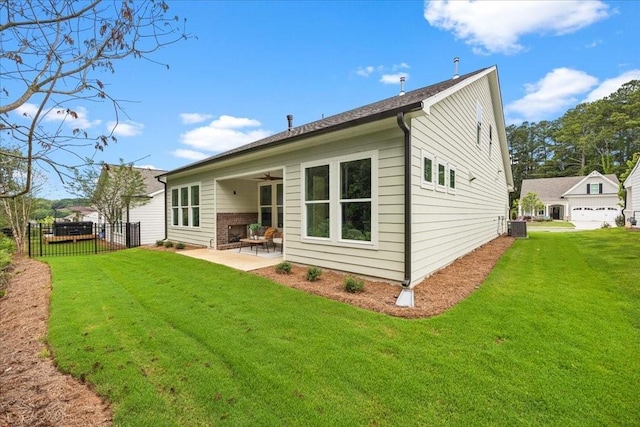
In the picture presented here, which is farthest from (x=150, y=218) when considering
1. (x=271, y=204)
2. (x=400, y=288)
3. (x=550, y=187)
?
(x=550, y=187)

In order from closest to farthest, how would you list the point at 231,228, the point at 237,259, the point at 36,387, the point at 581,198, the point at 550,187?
the point at 36,387
the point at 237,259
the point at 231,228
the point at 581,198
the point at 550,187

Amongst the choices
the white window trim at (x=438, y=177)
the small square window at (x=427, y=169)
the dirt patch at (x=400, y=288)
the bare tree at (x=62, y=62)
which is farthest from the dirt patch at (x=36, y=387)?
the white window trim at (x=438, y=177)

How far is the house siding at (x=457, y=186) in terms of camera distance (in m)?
5.57

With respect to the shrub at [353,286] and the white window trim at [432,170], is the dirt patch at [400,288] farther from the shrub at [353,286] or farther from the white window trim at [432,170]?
the white window trim at [432,170]

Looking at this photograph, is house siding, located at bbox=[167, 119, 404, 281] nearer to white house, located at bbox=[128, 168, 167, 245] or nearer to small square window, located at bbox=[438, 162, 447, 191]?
small square window, located at bbox=[438, 162, 447, 191]

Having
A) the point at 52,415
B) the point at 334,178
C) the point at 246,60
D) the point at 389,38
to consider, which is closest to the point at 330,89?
the point at 389,38

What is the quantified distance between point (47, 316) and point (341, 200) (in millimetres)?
5122

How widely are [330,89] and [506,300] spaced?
1312 centimetres

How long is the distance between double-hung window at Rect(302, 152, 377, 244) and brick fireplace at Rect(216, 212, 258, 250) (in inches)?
182

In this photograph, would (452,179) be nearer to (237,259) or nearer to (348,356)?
(348,356)

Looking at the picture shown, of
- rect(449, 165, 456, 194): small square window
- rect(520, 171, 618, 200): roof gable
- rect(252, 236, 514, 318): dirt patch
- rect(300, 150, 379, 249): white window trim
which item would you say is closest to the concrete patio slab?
rect(252, 236, 514, 318): dirt patch

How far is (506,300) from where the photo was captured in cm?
475

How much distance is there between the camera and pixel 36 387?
2.66 metres

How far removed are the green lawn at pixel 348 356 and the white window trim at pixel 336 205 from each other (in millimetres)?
1579
